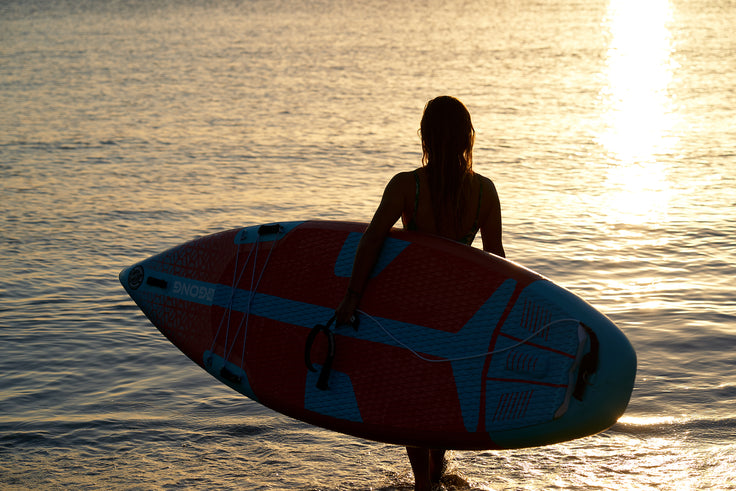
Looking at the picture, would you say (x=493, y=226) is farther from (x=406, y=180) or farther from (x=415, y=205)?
(x=406, y=180)

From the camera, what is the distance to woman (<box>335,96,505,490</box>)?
3.45 meters

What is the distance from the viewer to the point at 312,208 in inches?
376

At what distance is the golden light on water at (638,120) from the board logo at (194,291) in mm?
5897

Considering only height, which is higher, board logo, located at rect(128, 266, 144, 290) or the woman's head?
the woman's head

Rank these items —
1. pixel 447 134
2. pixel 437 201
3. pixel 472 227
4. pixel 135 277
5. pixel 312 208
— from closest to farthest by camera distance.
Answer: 1. pixel 447 134
2. pixel 437 201
3. pixel 472 227
4. pixel 135 277
5. pixel 312 208

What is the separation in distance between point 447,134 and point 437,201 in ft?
1.03

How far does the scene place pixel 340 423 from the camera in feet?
12.5

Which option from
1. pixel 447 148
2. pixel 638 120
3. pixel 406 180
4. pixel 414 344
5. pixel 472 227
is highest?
pixel 638 120

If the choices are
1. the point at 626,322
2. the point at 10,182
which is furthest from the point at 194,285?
the point at 10,182

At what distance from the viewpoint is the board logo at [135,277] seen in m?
4.88

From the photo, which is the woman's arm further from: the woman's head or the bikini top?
the woman's head

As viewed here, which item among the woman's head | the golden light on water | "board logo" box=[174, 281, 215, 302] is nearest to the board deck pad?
"board logo" box=[174, 281, 215, 302]

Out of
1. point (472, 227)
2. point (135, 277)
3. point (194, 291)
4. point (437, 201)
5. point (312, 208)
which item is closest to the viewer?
point (437, 201)

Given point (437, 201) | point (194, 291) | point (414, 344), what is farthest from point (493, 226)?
point (194, 291)
